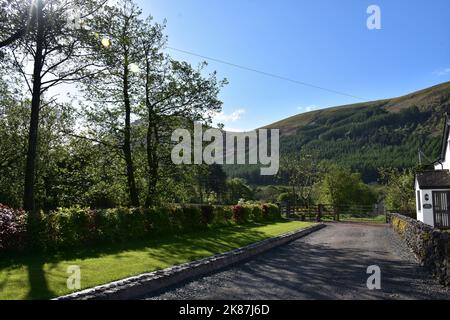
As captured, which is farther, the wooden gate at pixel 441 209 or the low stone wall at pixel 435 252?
the wooden gate at pixel 441 209

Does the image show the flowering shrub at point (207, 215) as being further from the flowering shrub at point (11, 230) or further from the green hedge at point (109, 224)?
the flowering shrub at point (11, 230)

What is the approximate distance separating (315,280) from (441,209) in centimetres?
1904

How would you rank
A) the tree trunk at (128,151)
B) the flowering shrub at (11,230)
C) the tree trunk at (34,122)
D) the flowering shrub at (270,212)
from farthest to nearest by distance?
the flowering shrub at (270,212) < the tree trunk at (128,151) < the tree trunk at (34,122) < the flowering shrub at (11,230)

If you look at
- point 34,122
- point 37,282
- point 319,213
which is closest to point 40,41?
point 34,122

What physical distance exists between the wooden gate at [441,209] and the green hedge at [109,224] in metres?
13.7

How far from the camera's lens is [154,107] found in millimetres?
24859

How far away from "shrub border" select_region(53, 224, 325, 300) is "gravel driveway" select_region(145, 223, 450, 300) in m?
0.35

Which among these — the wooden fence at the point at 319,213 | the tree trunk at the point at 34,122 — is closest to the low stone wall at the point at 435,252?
the tree trunk at the point at 34,122

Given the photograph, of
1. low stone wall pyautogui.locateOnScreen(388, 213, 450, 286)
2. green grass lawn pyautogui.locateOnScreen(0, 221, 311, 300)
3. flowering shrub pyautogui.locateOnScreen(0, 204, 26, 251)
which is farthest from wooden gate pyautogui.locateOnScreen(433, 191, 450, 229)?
flowering shrub pyautogui.locateOnScreen(0, 204, 26, 251)

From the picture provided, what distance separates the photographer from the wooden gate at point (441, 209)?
80.6 ft

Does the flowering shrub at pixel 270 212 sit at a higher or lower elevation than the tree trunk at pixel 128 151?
lower
